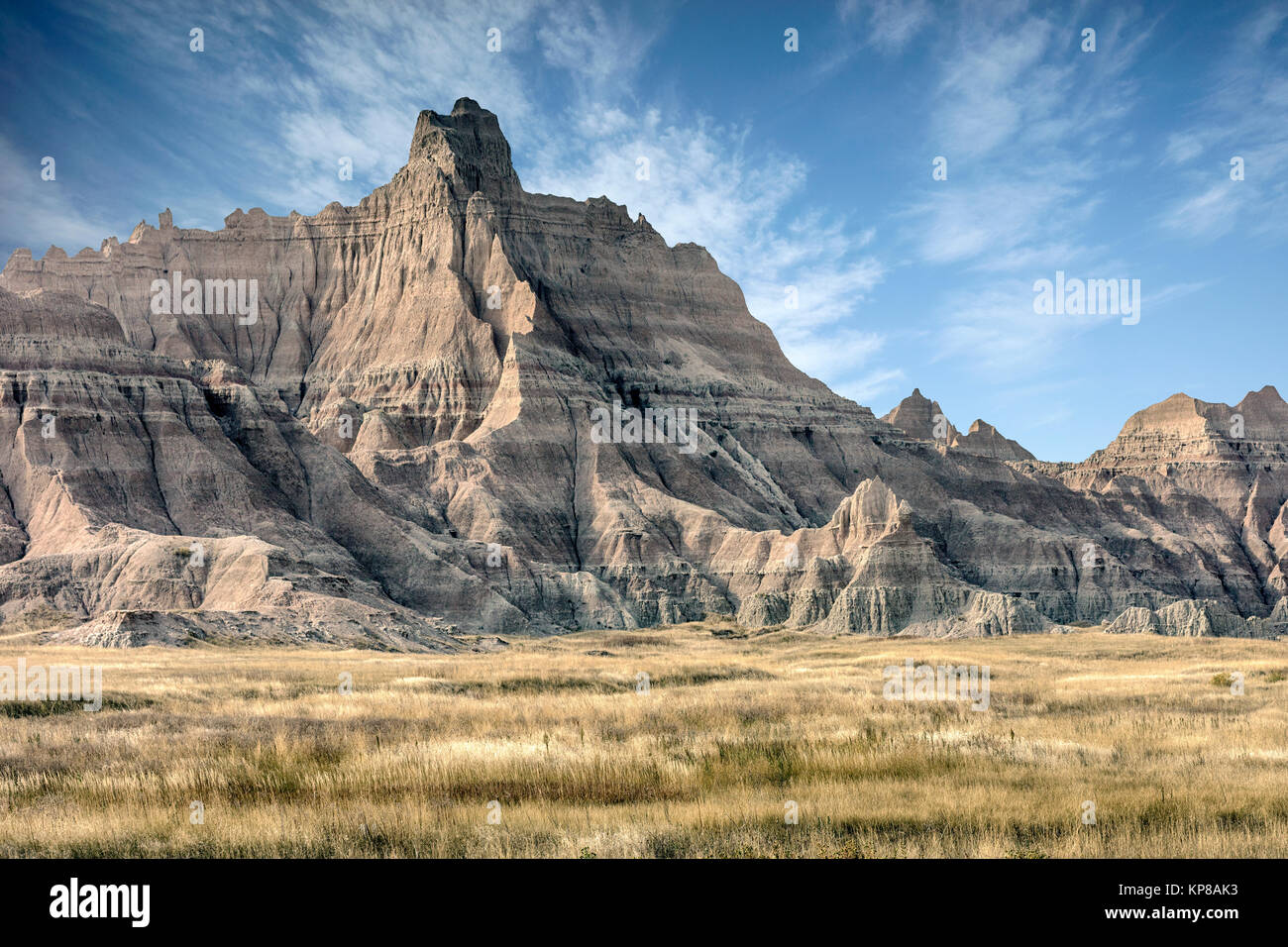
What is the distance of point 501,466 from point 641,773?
10526 centimetres

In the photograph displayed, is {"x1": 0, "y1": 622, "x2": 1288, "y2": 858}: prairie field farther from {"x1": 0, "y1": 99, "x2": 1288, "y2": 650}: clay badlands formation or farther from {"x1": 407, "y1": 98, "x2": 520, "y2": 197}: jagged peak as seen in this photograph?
{"x1": 407, "y1": 98, "x2": 520, "y2": 197}: jagged peak

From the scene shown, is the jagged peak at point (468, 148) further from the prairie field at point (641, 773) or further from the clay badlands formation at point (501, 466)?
the prairie field at point (641, 773)

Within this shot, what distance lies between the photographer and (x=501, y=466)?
390 ft

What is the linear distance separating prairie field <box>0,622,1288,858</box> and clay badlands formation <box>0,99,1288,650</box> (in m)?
36.3

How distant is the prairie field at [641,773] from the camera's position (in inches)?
427

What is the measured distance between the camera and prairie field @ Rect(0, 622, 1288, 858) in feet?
35.6

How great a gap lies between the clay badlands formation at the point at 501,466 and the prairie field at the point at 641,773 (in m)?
36.3

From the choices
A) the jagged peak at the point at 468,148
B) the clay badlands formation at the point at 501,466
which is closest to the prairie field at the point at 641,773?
the clay badlands formation at the point at 501,466

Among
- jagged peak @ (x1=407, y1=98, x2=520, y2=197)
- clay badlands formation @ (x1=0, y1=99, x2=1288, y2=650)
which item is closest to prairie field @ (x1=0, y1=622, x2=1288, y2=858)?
clay badlands formation @ (x1=0, y1=99, x2=1288, y2=650)

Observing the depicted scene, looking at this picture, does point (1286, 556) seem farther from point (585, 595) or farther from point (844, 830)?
point (844, 830)


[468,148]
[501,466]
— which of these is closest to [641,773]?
[501,466]
